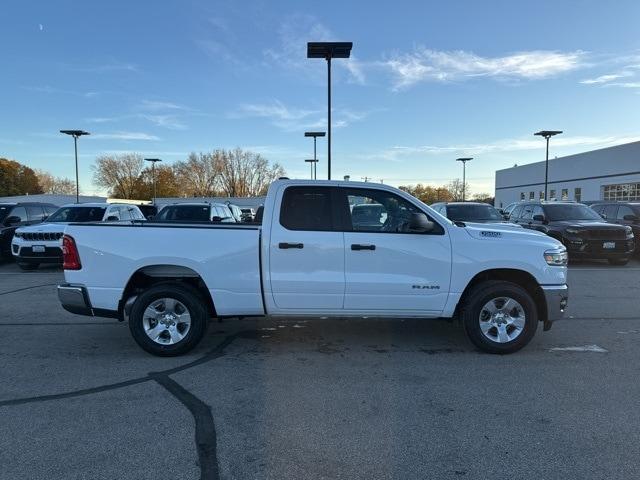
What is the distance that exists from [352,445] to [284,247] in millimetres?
2356

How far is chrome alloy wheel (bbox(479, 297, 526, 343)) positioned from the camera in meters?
5.31

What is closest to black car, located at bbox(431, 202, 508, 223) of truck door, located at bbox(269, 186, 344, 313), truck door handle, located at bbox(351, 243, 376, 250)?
truck door handle, located at bbox(351, 243, 376, 250)

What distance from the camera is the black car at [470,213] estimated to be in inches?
528

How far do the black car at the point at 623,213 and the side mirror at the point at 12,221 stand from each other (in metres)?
17.8

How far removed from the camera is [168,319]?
5309 millimetres

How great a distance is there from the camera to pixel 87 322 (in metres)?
6.93

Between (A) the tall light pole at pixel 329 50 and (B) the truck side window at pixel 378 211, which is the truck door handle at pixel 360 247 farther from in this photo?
(A) the tall light pole at pixel 329 50

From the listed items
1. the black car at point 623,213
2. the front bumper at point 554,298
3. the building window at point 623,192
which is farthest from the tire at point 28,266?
the building window at point 623,192

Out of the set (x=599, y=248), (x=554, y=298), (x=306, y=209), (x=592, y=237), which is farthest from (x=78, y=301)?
(x=599, y=248)

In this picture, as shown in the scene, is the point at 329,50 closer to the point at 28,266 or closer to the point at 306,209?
the point at 28,266

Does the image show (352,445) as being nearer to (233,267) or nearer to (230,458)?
(230,458)

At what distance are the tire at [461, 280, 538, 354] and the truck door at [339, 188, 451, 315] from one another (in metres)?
0.38

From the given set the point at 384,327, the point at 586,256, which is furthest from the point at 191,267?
the point at 586,256

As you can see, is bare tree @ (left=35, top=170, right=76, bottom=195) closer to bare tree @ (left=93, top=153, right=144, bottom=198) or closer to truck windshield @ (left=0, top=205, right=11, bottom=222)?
bare tree @ (left=93, top=153, right=144, bottom=198)
